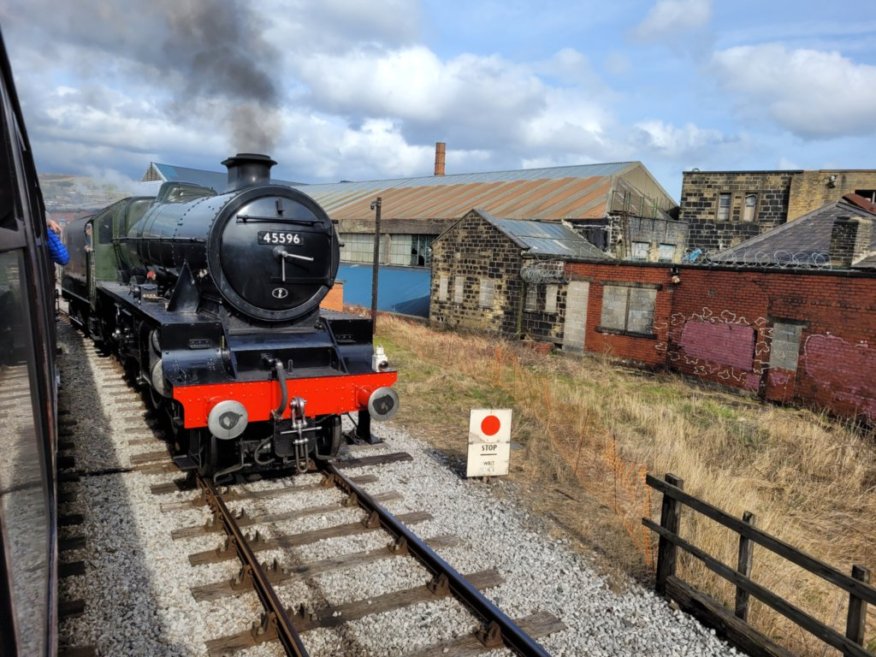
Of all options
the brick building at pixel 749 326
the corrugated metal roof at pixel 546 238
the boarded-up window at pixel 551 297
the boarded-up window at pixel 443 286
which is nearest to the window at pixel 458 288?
the boarded-up window at pixel 443 286

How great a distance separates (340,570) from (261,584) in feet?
2.02

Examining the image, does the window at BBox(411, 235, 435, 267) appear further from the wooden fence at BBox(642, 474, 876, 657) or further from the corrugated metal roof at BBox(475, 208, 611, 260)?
the wooden fence at BBox(642, 474, 876, 657)

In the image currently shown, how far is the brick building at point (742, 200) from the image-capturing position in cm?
2458

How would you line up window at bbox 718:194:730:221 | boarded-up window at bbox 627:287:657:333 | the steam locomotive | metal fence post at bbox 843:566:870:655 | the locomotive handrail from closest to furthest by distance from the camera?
metal fence post at bbox 843:566:870:655
the steam locomotive
the locomotive handrail
boarded-up window at bbox 627:287:657:333
window at bbox 718:194:730:221

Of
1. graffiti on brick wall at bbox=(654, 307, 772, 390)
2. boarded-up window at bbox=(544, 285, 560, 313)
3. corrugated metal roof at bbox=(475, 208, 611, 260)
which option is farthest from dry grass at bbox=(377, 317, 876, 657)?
corrugated metal roof at bbox=(475, 208, 611, 260)

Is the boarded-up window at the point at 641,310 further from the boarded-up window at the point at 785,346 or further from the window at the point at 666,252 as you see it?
the window at the point at 666,252

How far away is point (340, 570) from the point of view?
4.54m

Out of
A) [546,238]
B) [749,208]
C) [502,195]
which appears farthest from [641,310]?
[749,208]

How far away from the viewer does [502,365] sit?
12.8 metres

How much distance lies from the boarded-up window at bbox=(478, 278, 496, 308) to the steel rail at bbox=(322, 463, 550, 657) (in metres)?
13.1

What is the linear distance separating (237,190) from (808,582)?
20.6 ft

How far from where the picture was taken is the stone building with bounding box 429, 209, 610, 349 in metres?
16.8

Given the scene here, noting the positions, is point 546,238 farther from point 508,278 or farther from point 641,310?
point 641,310

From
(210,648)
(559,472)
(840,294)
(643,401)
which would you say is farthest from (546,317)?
(210,648)
